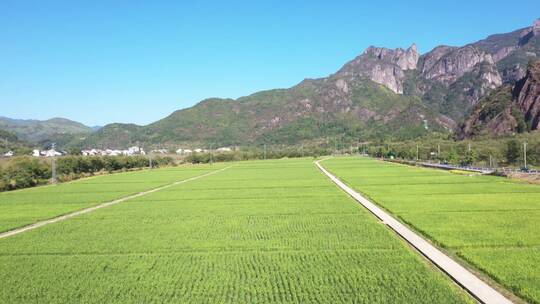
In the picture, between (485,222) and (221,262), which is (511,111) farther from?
(221,262)

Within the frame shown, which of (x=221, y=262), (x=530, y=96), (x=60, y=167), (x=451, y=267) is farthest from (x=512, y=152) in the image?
(x=60, y=167)

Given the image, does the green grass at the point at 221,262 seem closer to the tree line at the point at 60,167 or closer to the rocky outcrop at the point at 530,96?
the tree line at the point at 60,167

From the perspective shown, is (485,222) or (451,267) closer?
(451,267)

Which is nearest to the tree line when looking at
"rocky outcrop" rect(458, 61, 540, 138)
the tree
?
the tree

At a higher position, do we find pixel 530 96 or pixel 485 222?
pixel 530 96

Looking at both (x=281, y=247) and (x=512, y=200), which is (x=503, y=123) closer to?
(x=512, y=200)

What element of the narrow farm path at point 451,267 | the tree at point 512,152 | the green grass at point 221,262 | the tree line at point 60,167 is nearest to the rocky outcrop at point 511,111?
the tree at point 512,152

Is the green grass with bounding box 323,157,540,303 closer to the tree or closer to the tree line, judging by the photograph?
the tree
